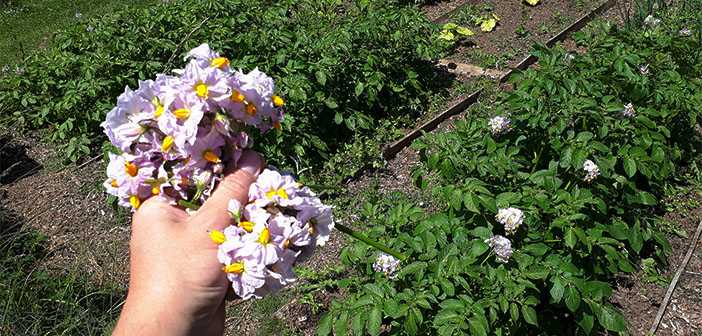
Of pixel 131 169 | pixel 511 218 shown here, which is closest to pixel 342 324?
pixel 511 218

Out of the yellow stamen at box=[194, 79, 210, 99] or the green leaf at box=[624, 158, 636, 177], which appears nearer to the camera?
Result: the yellow stamen at box=[194, 79, 210, 99]

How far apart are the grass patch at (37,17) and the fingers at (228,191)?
243 inches

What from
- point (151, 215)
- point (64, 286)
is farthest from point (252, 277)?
point (64, 286)

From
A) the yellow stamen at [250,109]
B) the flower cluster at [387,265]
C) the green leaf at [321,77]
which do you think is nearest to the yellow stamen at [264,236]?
the yellow stamen at [250,109]

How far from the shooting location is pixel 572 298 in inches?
81.7

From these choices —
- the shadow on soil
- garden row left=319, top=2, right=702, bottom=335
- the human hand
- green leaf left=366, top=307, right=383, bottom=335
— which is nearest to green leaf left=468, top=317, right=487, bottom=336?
garden row left=319, top=2, right=702, bottom=335

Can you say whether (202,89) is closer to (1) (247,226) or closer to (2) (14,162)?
(1) (247,226)

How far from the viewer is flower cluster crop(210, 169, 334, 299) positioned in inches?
42.5

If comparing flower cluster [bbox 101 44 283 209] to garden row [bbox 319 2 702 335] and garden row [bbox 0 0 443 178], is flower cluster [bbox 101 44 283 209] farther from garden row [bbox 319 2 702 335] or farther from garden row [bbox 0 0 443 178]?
garden row [bbox 0 0 443 178]

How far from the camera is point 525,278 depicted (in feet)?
7.10

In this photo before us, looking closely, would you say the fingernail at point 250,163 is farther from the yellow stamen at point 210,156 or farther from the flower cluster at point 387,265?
the flower cluster at point 387,265

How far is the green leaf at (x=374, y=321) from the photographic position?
2.02 metres

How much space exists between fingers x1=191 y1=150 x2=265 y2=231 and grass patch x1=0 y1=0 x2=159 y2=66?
616 centimetres

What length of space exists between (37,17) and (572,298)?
A: 7.97 meters
